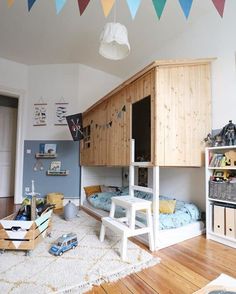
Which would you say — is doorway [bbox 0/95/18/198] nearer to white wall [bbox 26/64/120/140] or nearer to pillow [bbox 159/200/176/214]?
white wall [bbox 26/64/120/140]

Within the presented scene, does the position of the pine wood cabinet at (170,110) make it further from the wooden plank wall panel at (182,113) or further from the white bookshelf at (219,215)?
the white bookshelf at (219,215)

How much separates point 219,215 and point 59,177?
3107mm

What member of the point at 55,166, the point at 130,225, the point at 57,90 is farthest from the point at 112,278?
the point at 57,90

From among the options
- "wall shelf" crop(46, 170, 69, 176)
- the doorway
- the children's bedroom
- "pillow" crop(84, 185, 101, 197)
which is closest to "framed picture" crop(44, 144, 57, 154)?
the children's bedroom

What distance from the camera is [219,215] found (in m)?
Answer: 2.21

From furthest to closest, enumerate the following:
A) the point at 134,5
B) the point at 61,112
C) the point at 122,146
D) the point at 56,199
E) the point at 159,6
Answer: the point at 61,112
the point at 56,199
the point at 122,146
the point at 159,6
the point at 134,5

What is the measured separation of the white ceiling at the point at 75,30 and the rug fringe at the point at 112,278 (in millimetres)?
3146

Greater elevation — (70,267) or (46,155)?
(46,155)

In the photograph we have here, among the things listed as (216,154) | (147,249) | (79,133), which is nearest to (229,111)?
Result: (216,154)

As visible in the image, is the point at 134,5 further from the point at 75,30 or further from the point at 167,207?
the point at 167,207

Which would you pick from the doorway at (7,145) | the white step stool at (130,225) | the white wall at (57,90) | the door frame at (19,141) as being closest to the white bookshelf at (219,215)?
the white step stool at (130,225)

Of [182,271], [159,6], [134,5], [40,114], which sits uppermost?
[159,6]

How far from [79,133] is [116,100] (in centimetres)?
120

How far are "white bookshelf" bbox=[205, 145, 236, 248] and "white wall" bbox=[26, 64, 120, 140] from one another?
9.59ft
